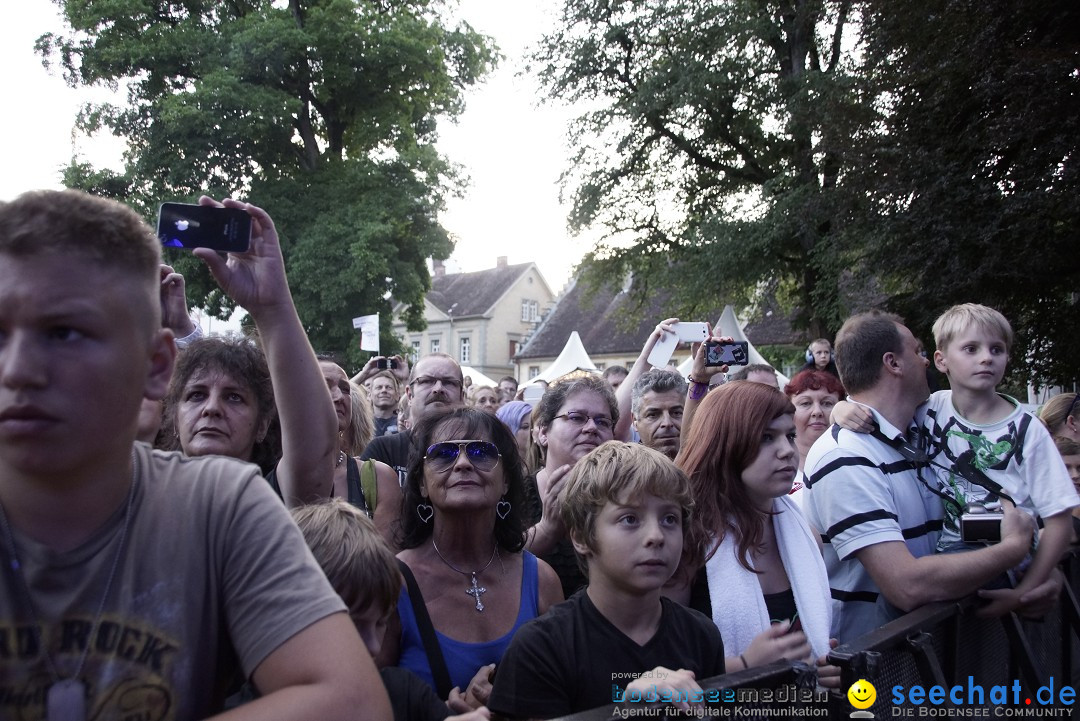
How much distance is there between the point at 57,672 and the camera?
1.23 metres

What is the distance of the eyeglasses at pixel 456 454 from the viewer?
3.08m

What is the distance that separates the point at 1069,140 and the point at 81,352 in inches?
471

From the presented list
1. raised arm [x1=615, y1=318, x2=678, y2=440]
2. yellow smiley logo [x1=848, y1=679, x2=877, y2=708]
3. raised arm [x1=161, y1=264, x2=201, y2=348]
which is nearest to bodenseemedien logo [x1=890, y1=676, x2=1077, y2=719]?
yellow smiley logo [x1=848, y1=679, x2=877, y2=708]

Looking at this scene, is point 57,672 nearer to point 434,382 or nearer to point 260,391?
point 260,391

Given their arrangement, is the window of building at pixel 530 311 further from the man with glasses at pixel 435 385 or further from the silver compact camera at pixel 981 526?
the silver compact camera at pixel 981 526

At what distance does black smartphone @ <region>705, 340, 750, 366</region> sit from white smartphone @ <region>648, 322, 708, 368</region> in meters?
0.47

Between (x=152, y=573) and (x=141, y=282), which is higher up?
(x=141, y=282)

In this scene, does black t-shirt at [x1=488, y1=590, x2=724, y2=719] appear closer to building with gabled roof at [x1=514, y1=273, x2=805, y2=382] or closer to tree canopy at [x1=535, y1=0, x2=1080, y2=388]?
tree canopy at [x1=535, y1=0, x2=1080, y2=388]

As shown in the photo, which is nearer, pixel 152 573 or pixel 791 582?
pixel 152 573

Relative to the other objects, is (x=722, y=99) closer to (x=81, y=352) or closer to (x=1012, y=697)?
(x=1012, y=697)

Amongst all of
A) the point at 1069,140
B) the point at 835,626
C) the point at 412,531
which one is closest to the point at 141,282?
the point at 412,531

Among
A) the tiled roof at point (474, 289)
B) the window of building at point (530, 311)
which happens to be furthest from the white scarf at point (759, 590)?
the window of building at point (530, 311)

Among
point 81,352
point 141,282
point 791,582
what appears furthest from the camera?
point 791,582

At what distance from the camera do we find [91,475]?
4.21ft
